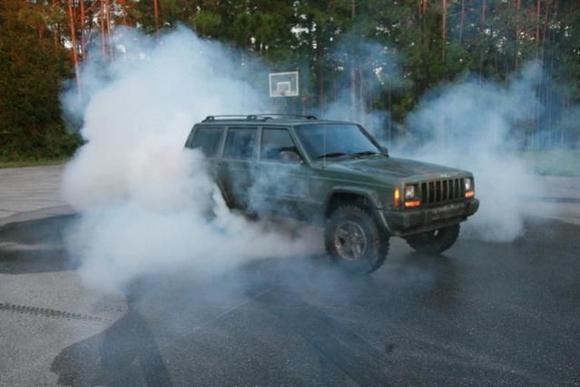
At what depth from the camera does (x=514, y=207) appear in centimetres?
954

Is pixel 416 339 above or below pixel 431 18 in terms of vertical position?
below

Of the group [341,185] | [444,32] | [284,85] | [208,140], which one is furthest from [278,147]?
[444,32]

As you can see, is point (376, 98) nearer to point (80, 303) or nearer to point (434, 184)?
point (434, 184)

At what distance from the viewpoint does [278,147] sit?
6.41 meters

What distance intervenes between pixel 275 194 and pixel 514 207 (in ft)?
17.7

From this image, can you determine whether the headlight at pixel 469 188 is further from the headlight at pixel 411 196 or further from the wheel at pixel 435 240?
the headlight at pixel 411 196

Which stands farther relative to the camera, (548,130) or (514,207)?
(548,130)

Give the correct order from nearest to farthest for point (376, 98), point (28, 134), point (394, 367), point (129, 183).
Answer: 1. point (394, 367)
2. point (129, 183)
3. point (376, 98)
4. point (28, 134)

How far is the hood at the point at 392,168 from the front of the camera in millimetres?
5488

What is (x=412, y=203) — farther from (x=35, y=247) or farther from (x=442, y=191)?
(x=35, y=247)

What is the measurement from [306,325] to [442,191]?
2.34m

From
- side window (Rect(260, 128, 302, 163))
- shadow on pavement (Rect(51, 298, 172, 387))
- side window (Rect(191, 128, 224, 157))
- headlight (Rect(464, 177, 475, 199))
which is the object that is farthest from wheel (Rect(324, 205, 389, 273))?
shadow on pavement (Rect(51, 298, 172, 387))

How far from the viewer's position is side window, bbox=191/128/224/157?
7184 mm

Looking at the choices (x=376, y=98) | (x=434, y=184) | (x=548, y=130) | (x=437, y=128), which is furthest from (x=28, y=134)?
(x=434, y=184)
